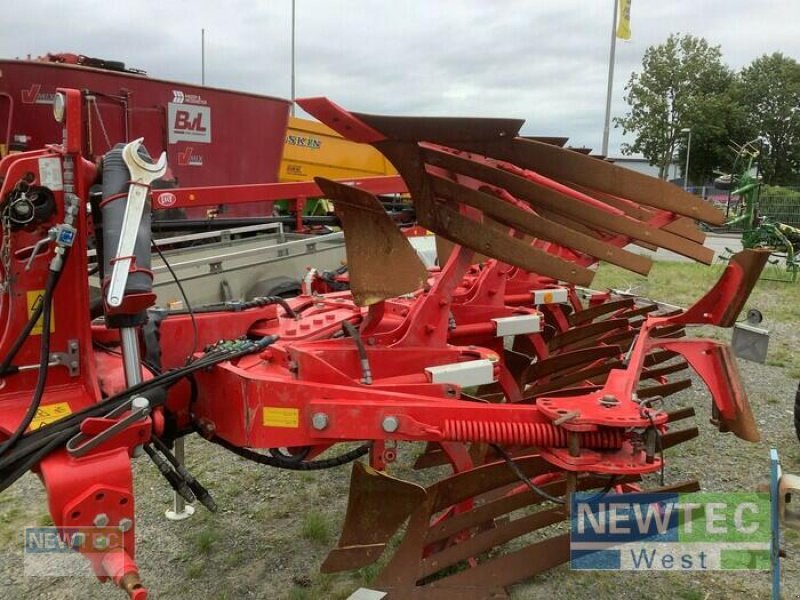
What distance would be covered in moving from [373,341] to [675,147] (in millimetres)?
36022

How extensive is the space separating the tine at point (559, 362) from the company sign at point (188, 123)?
548 cm

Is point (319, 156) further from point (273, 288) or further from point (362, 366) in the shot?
point (362, 366)

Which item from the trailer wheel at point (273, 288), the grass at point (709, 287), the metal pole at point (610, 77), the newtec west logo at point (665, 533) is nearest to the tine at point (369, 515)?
the newtec west logo at point (665, 533)

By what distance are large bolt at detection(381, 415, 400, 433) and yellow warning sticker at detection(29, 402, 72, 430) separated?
38.4 inches

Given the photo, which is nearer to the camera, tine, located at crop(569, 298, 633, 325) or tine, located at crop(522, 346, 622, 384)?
tine, located at crop(522, 346, 622, 384)

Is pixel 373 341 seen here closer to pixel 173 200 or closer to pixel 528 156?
pixel 528 156

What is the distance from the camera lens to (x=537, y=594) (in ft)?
8.56

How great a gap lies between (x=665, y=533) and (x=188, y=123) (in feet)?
22.6

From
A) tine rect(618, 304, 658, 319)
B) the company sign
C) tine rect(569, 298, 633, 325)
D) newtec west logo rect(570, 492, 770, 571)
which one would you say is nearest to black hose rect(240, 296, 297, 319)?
newtec west logo rect(570, 492, 770, 571)

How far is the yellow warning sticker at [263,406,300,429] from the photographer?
2160mm

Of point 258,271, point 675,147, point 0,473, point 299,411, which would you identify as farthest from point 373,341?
point 675,147

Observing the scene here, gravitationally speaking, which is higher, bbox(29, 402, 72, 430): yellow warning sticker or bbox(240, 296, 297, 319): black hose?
bbox(240, 296, 297, 319): black hose

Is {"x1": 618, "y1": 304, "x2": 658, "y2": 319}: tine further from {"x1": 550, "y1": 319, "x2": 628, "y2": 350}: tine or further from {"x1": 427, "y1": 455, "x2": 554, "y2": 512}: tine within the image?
{"x1": 427, "y1": 455, "x2": 554, "y2": 512}: tine

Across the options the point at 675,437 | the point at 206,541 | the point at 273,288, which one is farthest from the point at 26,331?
the point at 273,288
